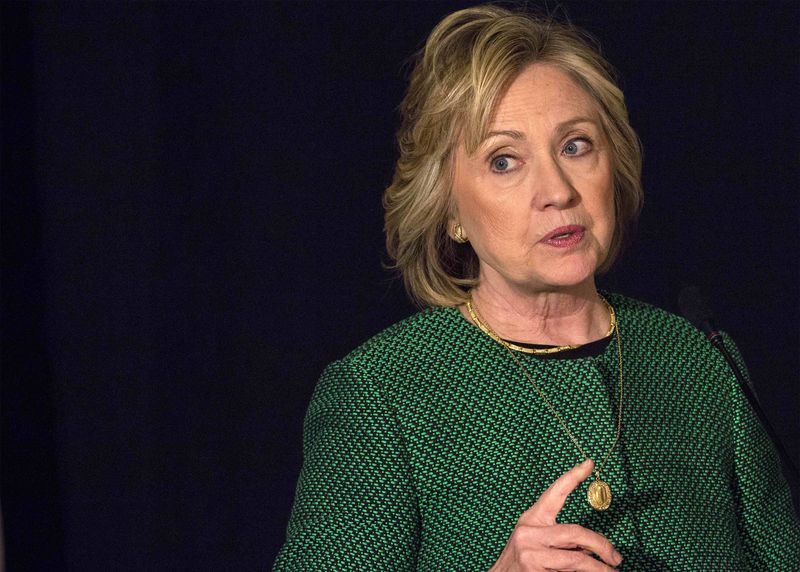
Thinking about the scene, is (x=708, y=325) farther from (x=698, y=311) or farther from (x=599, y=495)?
(x=599, y=495)

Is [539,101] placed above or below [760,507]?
above

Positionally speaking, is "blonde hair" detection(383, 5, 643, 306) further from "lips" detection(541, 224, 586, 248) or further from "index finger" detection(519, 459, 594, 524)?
"index finger" detection(519, 459, 594, 524)

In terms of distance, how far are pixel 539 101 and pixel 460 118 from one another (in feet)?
0.40

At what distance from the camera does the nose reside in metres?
1.80

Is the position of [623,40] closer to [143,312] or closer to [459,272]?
[459,272]

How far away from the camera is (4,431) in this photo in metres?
2.33

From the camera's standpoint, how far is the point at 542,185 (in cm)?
180

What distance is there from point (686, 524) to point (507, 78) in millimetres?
709

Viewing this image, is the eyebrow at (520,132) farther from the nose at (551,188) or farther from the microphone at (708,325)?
the microphone at (708,325)

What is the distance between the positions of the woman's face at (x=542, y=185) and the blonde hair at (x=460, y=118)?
0.10 feet

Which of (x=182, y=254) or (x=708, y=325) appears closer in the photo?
(x=708, y=325)

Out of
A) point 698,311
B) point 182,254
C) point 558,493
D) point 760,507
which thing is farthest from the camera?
point 182,254

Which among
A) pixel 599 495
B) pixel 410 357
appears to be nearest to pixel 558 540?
pixel 599 495

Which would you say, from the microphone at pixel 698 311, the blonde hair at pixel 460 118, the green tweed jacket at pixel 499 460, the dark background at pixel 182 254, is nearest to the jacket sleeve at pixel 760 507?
the green tweed jacket at pixel 499 460
